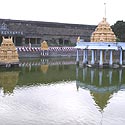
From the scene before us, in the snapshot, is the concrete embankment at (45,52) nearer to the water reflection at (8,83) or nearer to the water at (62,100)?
the water at (62,100)

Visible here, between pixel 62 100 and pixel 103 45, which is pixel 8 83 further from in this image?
pixel 103 45

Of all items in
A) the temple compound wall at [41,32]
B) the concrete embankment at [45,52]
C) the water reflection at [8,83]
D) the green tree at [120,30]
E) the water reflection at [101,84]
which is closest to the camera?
the water reflection at [101,84]

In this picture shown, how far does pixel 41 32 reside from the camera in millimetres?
65500

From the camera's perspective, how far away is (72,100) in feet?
64.1

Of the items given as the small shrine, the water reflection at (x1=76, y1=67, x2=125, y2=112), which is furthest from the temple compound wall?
the water reflection at (x1=76, y1=67, x2=125, y2=112)

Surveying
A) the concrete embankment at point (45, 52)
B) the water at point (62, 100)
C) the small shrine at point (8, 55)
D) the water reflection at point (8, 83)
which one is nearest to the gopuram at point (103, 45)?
the water at point (62, 100)

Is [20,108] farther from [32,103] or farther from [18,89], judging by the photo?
[18,89]

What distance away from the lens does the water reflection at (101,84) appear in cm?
2032

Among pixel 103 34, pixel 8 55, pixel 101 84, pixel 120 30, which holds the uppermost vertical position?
pixel 120 30

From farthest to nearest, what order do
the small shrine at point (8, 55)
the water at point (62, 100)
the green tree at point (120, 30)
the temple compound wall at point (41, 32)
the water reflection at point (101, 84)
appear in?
the green tree at point (120, 30)
the temple compound wall at point (41, 32)
the small shrine at point (8, 55)
the water reflection at point (101, 84)
the water at point (62, 100)

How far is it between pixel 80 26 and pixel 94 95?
53619 mm

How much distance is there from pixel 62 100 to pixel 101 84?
7322mm

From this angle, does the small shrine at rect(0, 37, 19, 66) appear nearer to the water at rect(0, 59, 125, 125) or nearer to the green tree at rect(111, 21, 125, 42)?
the water at rect(0, 59, 125, 125)

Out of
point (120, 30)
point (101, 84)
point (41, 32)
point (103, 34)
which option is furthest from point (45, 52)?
point (101, 84)
